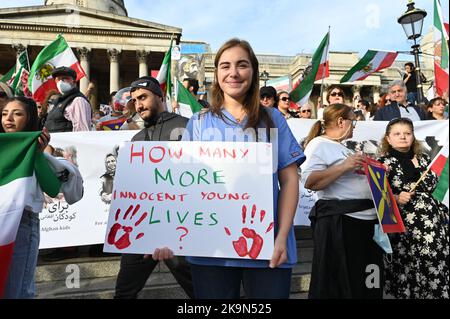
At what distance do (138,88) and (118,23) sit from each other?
35.3 metres

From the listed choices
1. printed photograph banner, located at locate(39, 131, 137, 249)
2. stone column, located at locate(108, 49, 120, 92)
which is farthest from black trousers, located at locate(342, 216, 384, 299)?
stone column, located at locate(108, 49, 120, 92)

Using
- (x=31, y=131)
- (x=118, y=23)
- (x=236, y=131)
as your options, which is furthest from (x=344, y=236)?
(x=118, y=23)

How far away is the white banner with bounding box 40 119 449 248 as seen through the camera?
4.15m

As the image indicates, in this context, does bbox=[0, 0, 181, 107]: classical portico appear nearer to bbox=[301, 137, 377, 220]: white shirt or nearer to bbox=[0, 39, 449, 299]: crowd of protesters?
bbox=[0, 39, 449, 299]: crowd of protesters

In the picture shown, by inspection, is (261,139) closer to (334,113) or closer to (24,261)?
(334,113)

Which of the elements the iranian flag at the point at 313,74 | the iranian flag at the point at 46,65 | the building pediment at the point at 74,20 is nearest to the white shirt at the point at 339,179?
the iranian flag at the point at 313,74

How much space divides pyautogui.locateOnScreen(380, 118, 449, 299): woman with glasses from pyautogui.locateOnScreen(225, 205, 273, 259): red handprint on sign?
70.2 inches

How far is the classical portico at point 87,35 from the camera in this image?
108 ft

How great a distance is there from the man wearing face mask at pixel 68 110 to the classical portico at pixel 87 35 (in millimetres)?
28651

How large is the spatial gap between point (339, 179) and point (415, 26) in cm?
540

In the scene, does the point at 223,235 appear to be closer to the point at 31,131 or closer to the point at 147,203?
the point at 147,203

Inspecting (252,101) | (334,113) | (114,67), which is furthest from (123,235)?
(114,67)

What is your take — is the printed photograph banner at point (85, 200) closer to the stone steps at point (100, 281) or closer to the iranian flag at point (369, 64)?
the stone steps at point (100, 281)
